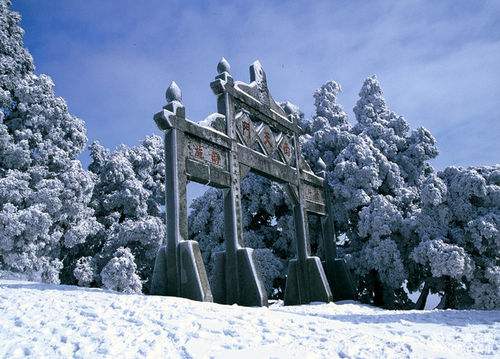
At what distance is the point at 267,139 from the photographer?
34.9 ft

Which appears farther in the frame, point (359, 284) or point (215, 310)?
point (359, 284)

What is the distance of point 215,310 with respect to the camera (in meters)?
5.48

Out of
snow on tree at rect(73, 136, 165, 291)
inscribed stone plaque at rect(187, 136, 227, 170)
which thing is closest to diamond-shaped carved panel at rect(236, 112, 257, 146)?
inscribed stone plaque at rect(187, 136, 227, 170)

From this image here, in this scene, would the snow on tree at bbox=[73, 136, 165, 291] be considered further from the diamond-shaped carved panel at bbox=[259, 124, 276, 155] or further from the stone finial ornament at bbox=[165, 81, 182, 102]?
the stone finial ornament at bbox=[165, 81, 182, 102]

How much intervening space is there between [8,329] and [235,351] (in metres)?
2.22

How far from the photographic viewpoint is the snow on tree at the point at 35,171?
12680 millimetres

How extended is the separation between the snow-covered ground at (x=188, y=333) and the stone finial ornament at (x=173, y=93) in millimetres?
3749

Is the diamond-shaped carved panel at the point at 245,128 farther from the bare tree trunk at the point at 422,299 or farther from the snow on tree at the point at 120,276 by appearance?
the snow on tree at the point at 120,276

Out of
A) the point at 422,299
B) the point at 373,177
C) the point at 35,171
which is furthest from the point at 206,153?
the point at 422,299

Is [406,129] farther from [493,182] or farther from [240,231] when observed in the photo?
[240,231]

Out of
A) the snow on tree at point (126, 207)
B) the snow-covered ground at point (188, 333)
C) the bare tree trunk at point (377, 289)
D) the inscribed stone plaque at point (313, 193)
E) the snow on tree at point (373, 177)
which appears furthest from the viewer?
the snow on tree at point (126, 207)

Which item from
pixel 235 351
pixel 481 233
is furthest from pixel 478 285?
pixel 235 351

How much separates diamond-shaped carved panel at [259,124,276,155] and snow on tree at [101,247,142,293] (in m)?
7.56

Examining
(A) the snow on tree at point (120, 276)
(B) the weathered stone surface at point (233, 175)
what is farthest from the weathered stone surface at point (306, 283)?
(A) the snow on tree at point (120, 276)
